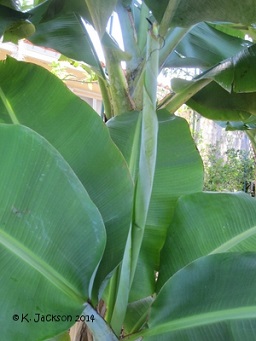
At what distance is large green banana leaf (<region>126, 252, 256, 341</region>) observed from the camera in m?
0.38

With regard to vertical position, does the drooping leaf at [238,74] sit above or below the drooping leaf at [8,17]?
below

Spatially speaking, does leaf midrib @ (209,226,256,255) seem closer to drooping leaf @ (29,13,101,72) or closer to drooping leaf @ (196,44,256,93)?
drooping leaf @ (196,44,256,93)

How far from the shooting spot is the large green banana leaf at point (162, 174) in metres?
0.53

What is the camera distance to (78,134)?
1.65ft

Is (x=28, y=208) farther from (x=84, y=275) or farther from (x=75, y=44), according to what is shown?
(x=75, y=44)

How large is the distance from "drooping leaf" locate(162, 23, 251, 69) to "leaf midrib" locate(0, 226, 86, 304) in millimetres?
567

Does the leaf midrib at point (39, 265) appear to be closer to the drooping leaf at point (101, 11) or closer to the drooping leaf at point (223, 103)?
the drooping leaf at point (101, 11)

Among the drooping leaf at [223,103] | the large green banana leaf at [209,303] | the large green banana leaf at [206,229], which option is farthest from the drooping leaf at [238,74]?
the large green banana leaf at [209,303]

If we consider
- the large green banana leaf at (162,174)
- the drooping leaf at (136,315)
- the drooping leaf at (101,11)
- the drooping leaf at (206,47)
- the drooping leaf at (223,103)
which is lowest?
the drooping leaf at (136,315)

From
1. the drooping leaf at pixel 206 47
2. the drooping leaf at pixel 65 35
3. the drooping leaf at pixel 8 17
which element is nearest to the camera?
the drooping leaf at pixel 8 17

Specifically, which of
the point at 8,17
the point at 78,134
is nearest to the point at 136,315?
the point at 78,134

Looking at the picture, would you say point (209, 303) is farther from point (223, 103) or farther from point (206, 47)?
point (206, 47)

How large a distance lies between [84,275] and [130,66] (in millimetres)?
408

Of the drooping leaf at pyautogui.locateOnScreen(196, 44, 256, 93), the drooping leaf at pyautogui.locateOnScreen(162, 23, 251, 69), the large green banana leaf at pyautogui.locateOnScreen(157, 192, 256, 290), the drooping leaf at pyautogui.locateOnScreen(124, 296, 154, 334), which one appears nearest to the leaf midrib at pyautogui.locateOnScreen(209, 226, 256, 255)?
the large green banana leaf at pyautogui.locateOnScreen(157, 192, 256, 290)
